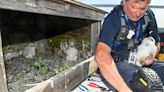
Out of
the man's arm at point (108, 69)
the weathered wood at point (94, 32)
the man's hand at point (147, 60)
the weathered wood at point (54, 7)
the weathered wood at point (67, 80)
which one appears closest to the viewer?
the weathered wood at point (54, 7)

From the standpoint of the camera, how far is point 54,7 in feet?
8.04

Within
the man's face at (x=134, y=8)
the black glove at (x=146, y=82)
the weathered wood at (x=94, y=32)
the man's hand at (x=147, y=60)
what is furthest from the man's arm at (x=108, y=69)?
the weathered wood at (x=94, y=32)

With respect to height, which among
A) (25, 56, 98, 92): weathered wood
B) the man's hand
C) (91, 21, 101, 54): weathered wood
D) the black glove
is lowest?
(25, 56, 98, 92): weathered wood

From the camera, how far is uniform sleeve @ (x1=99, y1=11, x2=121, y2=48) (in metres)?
2.27

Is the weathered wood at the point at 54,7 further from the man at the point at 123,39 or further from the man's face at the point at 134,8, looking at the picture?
the man's face at the point at 134,8

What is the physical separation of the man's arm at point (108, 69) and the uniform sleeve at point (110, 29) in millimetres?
43

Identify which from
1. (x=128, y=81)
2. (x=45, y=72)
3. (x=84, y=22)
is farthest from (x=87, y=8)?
(x=128, y=81)

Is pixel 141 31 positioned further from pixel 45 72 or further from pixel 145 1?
pixel 45 72

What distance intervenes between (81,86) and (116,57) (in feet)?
2.04

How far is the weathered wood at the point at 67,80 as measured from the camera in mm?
2377

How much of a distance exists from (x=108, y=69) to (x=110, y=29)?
37 cm

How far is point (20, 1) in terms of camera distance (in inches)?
70.7

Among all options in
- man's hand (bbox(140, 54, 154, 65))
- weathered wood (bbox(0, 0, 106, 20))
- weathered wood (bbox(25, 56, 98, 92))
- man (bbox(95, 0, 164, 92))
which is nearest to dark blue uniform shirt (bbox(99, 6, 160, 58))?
man (bbox(95, 0, 164, 92))

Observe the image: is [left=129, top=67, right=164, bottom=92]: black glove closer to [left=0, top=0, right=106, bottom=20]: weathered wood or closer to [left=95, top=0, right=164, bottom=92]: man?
[left=95, top=0, right=164, bottom=92]: man
